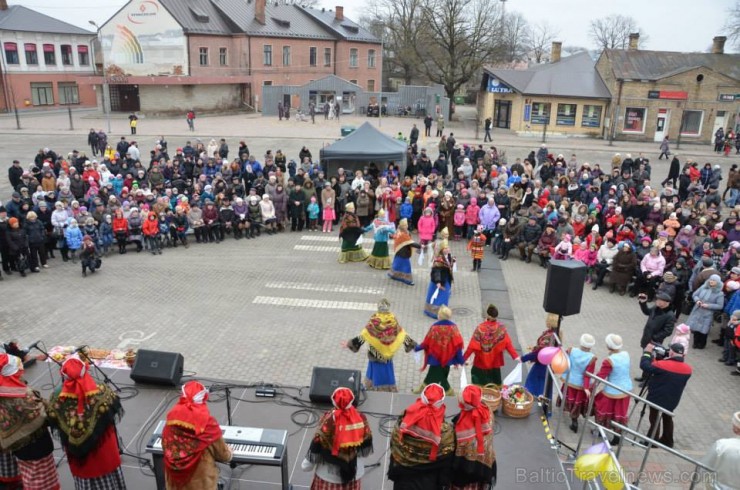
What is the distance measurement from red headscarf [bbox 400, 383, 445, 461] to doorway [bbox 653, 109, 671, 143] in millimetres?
35748

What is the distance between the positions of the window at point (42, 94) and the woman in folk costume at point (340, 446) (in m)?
51.3

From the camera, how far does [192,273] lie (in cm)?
1416

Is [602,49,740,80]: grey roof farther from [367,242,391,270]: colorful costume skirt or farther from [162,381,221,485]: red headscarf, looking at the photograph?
[162,381,221,485]: red headscarf

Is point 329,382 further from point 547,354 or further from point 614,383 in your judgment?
point 614,383

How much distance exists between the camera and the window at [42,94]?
46.9 metres

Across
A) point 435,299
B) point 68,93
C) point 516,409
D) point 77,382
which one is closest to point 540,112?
point 435,299

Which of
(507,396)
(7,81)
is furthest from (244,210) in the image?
(7,81)

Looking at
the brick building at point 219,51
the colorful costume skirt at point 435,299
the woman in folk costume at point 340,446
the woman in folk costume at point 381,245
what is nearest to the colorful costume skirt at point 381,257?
the woman in folk costume at point 381,245

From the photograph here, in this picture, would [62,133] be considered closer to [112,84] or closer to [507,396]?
[112,84]

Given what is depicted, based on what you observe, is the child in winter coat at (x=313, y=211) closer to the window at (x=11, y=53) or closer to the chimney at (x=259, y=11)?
the chimney at (x=259, y=11)

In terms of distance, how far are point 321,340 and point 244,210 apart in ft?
24.1

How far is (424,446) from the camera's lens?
5.29 m

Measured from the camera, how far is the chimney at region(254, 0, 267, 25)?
4856 centimetres

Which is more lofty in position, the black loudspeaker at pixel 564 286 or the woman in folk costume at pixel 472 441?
the black loudspeaker at pixel 564 286
